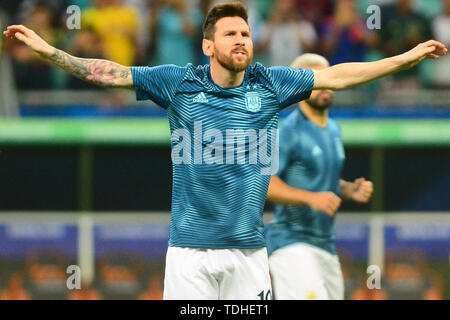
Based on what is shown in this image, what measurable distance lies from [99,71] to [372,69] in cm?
162

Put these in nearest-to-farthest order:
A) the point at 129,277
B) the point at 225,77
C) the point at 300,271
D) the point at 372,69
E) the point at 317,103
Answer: the point at 225,77 < the point at 372,69 < the point at 300,271 < the point at 317,103 < the point at 129,277

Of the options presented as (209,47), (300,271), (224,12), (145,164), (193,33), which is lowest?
(300,271)

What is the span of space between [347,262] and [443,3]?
12.7 ft

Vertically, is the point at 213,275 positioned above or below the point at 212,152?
below

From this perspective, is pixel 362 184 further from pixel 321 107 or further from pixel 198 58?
pixel 198 58

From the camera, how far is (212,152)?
5.71m

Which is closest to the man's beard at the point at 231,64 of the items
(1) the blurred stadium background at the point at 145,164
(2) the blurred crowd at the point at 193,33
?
(1) the blurred stadium background at the point at 145,164

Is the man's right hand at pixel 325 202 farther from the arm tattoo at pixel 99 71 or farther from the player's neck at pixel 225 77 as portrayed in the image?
the arm tattoo at pixel 99 71

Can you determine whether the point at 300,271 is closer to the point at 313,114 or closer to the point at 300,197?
the point at 300,197

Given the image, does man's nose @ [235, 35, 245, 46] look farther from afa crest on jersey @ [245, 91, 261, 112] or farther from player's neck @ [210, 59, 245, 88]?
afa crest on jersey @ [245, 91, 261, 112]

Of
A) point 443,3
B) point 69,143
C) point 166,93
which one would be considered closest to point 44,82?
point 69,143

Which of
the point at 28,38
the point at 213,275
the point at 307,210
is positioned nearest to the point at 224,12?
the point at 28,38

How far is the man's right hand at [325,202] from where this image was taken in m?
6.95

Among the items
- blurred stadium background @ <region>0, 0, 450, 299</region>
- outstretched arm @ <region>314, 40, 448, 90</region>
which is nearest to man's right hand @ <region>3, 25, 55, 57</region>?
outstretched arm @ <region>314, 40, 448, 90</region>
